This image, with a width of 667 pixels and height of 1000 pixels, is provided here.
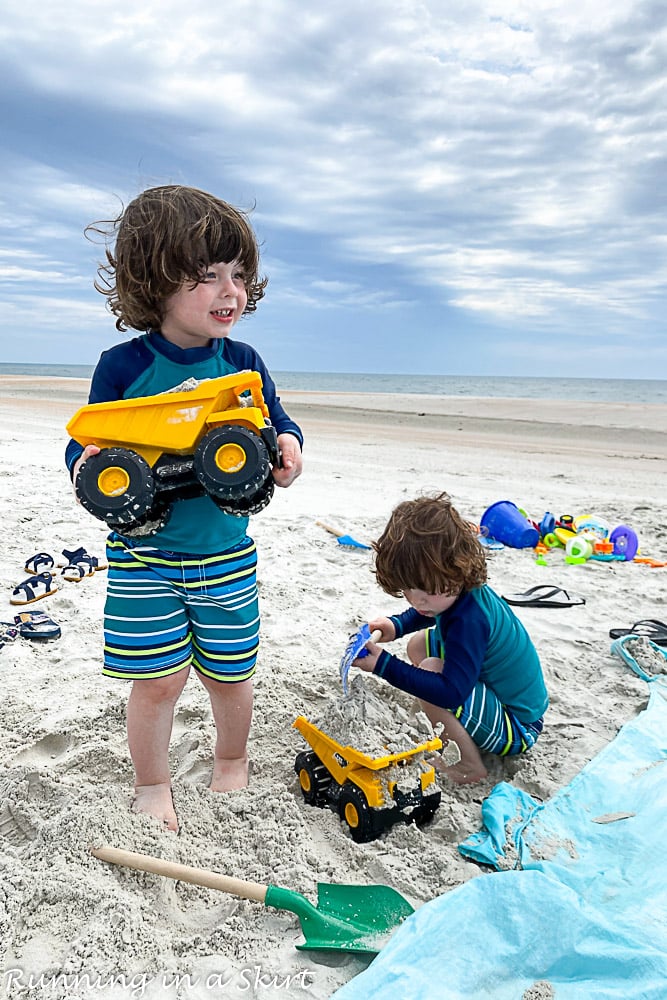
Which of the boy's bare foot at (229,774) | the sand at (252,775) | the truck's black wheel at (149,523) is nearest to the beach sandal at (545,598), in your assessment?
the sand at (252,775)

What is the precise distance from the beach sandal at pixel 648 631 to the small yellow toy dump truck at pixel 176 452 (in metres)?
2.26

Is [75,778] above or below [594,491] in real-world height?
below

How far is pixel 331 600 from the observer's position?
399 cm

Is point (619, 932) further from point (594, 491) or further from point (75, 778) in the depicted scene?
point (594, 491)

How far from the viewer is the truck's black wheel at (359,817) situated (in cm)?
211

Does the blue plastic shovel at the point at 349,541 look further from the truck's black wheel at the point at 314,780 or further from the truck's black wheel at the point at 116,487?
the truck's black wheel at the point at 116,487

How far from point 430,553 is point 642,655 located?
1.50m

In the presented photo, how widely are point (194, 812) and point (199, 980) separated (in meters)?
0.60

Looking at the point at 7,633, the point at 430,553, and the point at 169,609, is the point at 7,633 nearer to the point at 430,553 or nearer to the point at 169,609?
the point at 169,609

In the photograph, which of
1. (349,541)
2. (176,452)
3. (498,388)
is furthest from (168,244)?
(498,388)

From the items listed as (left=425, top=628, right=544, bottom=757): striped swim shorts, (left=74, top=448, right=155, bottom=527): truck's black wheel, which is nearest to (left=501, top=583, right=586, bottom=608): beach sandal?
(left=425, top=628, right=544, bottom=757): striped swim shorts

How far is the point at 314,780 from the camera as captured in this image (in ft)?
7.45

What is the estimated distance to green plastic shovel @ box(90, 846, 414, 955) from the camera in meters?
1.73

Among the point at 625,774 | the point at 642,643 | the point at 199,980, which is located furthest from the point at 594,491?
the point at 199,980
